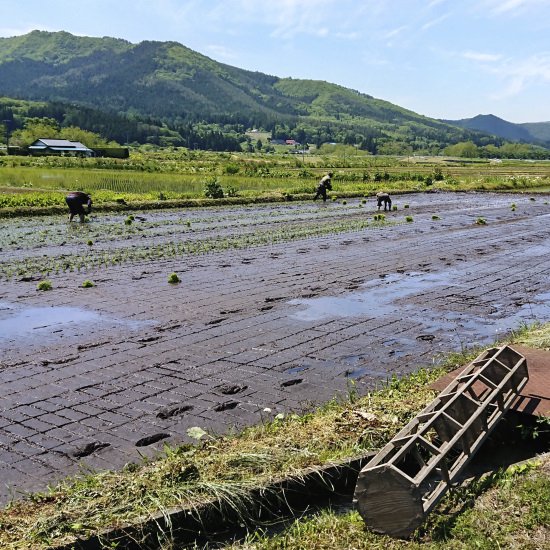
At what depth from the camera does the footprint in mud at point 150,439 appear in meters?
4.81

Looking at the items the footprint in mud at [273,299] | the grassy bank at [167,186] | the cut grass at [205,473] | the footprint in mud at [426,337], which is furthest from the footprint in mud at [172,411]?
the grassy bank at [167,186]

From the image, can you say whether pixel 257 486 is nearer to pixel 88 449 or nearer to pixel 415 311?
pixel 88 449

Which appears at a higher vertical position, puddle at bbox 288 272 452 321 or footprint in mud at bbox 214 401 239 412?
puddle at bbox 288 272 452 321

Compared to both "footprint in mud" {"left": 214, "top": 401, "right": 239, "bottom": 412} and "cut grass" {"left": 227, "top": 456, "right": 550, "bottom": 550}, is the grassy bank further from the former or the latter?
"cut grass" {"left": 227, "top": 456, "right": 550, "bottom": 550}

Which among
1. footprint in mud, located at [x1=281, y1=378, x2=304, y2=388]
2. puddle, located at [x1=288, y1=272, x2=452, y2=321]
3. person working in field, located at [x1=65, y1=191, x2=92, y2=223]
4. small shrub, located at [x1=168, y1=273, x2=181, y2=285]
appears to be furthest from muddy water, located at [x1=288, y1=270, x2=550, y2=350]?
person working in field, located at [x1=65, y1=191, x2=92, y2=223]

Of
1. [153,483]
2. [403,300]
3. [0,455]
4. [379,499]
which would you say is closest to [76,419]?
[0,455]

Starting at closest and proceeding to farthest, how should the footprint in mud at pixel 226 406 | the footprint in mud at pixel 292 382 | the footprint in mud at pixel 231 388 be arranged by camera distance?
1. the footprint in mud at pixel 226 406
2. the footprint in mud at pixel 231 388
3. the footprint in mud at pixel 292 382

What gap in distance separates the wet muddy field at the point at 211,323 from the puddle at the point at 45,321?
38 mm

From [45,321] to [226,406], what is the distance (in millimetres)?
4064

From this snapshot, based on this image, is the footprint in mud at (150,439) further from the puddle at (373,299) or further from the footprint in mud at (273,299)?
the footprint in mud at (273,299)

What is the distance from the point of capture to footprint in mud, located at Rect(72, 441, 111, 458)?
4.65m

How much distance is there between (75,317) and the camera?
8.84m

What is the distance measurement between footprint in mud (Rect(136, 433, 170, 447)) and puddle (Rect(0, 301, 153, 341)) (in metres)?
3.40

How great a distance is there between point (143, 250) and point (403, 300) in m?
7.06
